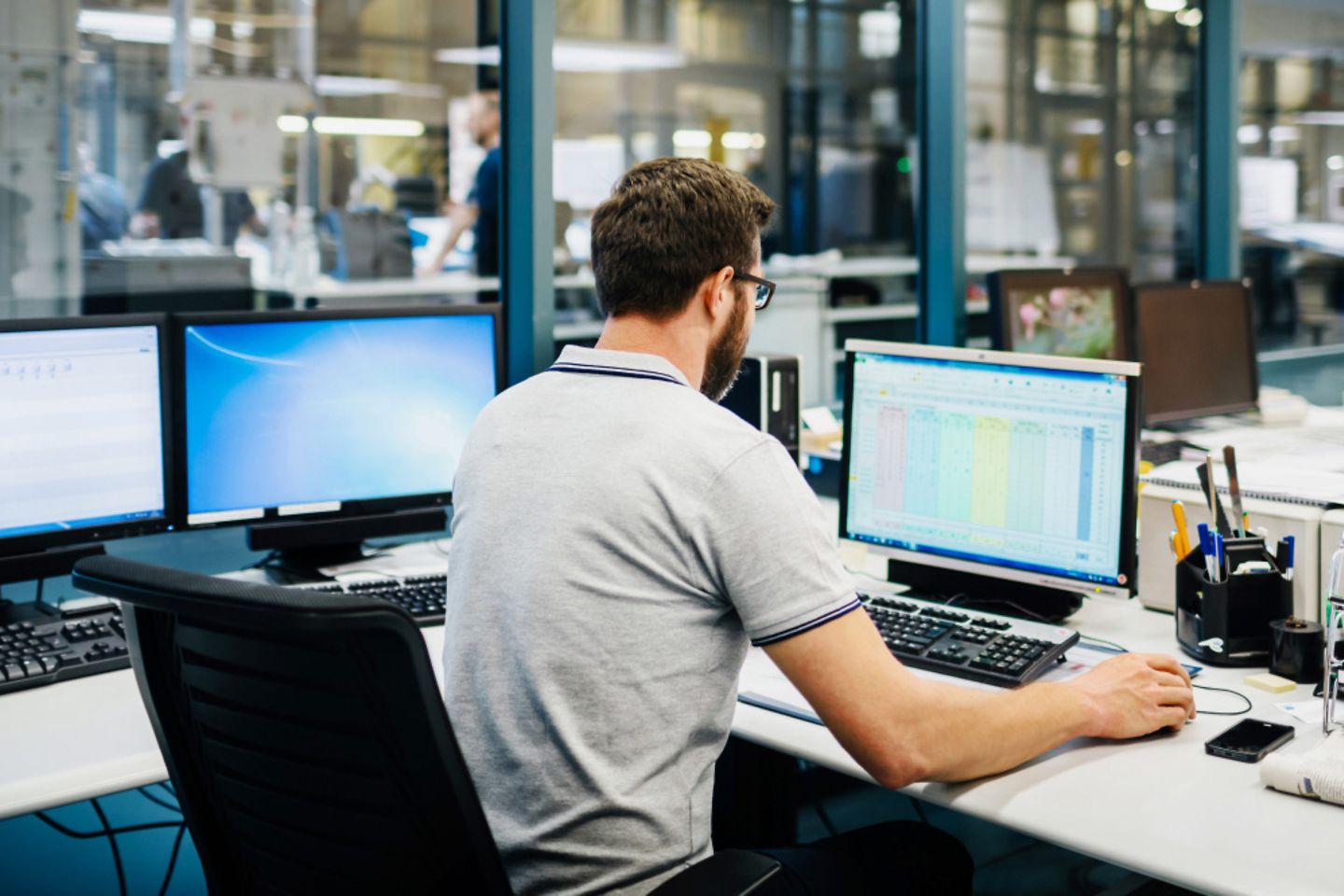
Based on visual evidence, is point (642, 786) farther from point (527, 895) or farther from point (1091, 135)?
point (1091, 135)

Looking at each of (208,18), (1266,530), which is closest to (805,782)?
(1266,530)

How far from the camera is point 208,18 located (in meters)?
6.45

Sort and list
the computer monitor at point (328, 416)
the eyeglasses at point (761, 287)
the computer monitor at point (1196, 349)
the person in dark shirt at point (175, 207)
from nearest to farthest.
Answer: the eyeglasses at point (761, 287) → the computer monitor at point (328, 416) → the computer monitor at point (1196, 349) → the person in dark shirt at point (175, 207)

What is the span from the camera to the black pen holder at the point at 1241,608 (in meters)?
1.77

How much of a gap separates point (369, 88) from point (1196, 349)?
736 centimetres

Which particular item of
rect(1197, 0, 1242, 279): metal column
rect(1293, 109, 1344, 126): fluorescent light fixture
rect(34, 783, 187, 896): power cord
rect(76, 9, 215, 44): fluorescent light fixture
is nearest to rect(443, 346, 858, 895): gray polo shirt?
rect(34, 783, 187, 896): power cord

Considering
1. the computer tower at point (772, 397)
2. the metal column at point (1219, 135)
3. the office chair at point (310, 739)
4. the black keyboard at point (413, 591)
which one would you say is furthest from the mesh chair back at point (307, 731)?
the metal column at point (1219, 135)

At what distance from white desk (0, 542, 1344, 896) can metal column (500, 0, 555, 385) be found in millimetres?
1061

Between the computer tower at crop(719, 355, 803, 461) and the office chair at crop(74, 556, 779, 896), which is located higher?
the computer tower at crop(719, 355, 803, 461)

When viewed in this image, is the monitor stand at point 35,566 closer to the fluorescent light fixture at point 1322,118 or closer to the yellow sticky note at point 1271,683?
the yellow sticky note at point 1271,683

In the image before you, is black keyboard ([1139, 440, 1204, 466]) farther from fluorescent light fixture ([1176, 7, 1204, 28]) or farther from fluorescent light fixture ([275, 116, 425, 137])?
fluorescent light fixture ([275, 116, 425, 137])

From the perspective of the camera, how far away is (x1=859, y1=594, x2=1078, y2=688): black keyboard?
1.69 meters

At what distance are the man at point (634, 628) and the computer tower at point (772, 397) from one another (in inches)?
43.5

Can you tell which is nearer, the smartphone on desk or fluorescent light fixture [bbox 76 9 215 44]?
the smartphone on desk
